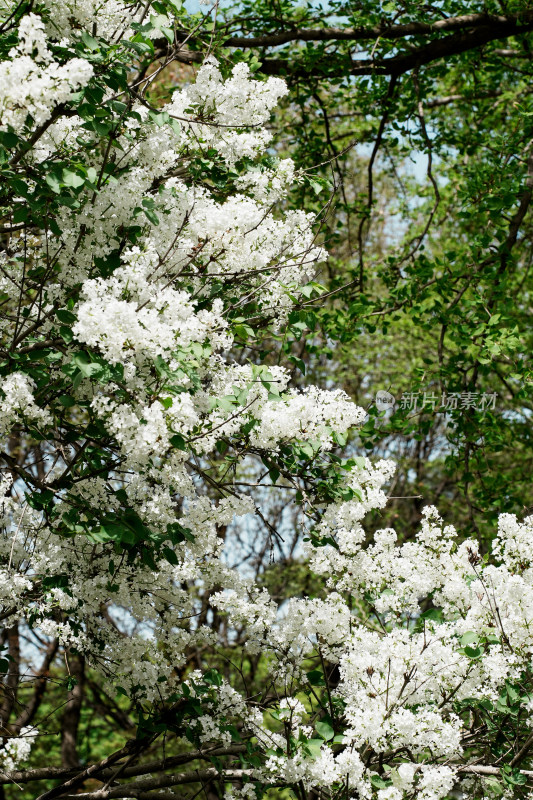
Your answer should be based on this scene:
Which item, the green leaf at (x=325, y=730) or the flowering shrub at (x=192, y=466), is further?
the green leaf at (x=325, y=730)

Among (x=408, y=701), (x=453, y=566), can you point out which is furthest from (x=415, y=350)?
(x=408, y=701)

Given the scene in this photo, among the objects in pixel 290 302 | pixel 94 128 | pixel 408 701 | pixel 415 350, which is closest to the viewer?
pixel 94 128

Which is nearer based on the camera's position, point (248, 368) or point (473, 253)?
point (248, 368)

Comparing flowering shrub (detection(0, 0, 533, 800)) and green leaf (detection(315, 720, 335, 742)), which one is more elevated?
flowering shrub (detection(0, 0, 533, 800))

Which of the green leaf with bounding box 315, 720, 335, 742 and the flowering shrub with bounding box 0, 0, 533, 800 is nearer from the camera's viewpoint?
the flowering shrub with bounding box 0, 0, 533, 800

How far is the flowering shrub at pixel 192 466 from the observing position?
9.05 feet

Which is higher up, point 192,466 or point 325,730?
point 192,466

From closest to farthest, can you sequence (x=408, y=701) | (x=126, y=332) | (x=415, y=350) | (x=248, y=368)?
1. (x=126, y=332)
2. (x=408, y=701)
3. (x=248, y=368)
4. (x=415, y=350)

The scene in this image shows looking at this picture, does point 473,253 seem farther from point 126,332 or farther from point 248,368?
point 126,332

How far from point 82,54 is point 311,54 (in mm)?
3909

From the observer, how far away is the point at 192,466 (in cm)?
311

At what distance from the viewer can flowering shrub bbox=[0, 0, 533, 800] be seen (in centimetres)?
276

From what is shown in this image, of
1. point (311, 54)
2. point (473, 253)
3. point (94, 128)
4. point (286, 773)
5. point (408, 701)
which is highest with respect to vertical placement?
point (311, 54)

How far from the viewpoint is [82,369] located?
2561mm
